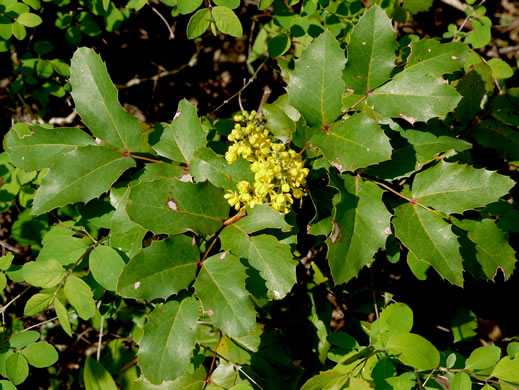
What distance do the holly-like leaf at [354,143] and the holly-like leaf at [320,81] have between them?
94mm

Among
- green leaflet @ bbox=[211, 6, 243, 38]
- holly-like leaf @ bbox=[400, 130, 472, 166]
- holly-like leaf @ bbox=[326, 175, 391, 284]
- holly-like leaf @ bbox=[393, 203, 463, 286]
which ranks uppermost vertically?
green leaflet @ bbox=[211, 6, 243, 38]

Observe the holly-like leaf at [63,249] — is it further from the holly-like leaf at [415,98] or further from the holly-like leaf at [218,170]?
the holly-like leaf at [415,98]

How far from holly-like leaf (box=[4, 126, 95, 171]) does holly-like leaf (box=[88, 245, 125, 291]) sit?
43 centimetres

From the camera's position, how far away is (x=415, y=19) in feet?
11.0

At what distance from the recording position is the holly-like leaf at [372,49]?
1.63 meters

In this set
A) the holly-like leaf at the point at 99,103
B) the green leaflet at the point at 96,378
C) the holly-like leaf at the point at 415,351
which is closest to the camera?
the holly-like leaf at the point at 415,351

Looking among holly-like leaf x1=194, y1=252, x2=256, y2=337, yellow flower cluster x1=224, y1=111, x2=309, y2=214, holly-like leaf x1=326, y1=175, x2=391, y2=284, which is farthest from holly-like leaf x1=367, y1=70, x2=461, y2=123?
holly-like leaf x1=194, y1=252, x2=256, y2=337

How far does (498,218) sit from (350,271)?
1135 mm

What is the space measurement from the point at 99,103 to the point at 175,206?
57 centimetres

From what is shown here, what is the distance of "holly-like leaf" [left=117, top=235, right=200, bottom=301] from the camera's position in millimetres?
1466

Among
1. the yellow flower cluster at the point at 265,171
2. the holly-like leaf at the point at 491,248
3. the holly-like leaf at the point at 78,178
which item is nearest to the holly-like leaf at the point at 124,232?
the holly-like leaf at the point at 78,178

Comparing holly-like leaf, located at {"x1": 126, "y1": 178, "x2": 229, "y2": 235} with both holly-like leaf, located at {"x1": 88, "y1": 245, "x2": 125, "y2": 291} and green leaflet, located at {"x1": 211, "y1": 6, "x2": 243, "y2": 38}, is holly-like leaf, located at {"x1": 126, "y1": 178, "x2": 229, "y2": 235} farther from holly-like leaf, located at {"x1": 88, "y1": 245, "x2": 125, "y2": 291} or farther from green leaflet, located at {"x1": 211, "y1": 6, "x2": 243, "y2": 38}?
green leaflet, located at {"x1": 211, "y1": 6, "x2": 243, "y2": 38}

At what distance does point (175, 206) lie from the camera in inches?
61.7

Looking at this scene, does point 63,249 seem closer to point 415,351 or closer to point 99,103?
point 99,103
